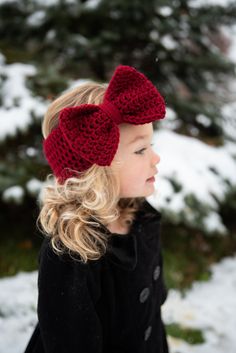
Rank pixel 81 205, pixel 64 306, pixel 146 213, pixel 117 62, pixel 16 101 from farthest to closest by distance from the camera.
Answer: pixel 117 62 < pixel 16 101 < pixel 146 213 < pixel 81 205 < pixel 64 306

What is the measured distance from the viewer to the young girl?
1277 millimetres

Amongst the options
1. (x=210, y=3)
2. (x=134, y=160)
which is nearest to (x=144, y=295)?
(x=134, y=160)

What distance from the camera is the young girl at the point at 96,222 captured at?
4.19 feet

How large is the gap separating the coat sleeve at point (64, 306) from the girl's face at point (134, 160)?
37 centimetres

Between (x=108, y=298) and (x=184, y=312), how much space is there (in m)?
1.72

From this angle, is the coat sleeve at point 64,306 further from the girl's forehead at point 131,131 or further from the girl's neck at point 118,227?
the girl's forehead at point 131,131

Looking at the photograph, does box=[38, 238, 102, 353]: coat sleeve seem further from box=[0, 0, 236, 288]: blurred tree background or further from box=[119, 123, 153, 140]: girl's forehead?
box=[0, 0, 236, 288]: blurred tree background

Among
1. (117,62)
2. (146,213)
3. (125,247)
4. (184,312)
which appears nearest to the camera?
(125,247)

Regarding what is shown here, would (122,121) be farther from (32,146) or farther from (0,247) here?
(0,247)

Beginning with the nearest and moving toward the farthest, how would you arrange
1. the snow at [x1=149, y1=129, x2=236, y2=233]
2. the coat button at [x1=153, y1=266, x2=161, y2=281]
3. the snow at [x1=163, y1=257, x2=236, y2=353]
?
the coat button at [x1=153, y1=266, x2=161, y2=281] → the snow at [x1=163, y1=257, x2=236, y2=353] → the snow at [x1=149, y1=129, x2=236, y2=233]

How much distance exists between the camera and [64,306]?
49.9 inches

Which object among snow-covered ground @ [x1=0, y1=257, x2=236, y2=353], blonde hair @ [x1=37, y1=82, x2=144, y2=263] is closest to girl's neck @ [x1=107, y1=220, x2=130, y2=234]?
blonde hair @ [x1=37, y1=82, x2=144, y2=263]

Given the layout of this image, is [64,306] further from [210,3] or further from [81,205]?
[210,3]

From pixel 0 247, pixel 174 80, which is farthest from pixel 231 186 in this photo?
pixel 0 247
